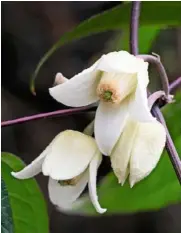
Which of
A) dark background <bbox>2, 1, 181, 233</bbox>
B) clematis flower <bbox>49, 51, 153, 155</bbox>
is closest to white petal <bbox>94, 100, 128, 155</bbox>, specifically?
clematis flower <bbox>49, 51, 153, 155</bbox>

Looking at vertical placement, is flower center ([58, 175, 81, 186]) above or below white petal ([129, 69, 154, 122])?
below

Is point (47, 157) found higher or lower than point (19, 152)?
higher

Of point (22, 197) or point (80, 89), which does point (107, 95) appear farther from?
point (22, 197)

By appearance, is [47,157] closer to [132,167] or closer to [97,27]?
[132,167]

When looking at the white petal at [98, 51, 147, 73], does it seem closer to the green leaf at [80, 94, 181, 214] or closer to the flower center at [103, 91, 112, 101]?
the flower center at [103, 91, 112, 101]

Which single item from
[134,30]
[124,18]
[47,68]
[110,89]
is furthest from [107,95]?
[47,68]

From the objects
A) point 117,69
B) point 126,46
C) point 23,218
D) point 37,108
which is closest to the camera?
point 117,69

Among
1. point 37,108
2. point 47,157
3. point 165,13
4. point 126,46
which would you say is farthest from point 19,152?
point 47,157

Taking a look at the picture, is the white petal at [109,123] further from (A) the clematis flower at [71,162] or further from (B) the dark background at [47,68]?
(B) the dark background at [47,68]
